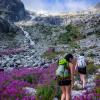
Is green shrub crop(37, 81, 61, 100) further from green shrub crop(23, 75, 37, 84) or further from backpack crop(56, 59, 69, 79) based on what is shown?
green shrub crop(23, 75, 37, 84)

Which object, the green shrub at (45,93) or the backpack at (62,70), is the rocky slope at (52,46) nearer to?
the green shrub at (45,93)

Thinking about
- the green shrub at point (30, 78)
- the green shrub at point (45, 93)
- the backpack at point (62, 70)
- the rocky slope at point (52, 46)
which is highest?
the rocky slope at point (52, 46)

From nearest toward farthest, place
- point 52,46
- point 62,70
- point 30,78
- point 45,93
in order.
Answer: point 62,70, point 45,93, point 30,78, point 52,46

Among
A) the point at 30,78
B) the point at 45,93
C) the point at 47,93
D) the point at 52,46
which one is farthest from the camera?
the point at 52,46

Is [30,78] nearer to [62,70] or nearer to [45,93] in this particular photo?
[45,93]

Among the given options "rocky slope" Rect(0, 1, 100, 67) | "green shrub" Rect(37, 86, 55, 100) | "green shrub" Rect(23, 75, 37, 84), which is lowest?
"green shrub" Rect(37, 86, 55, 100)

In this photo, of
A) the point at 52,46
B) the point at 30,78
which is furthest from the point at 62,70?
the point at 52,46

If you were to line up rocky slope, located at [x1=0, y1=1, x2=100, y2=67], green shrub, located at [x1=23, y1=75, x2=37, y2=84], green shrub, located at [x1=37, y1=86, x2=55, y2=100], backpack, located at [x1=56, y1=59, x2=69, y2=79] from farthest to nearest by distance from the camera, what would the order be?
rocky slope, located at [x1=0, y1=1, x2=100, y2=67] → green shrub, located at [x1=23, y1=75, x2=37, y2=84] → green shrub, located at [x1=37, y1=86, x2=55, y2=100] → backpack, located at [x1=56, y1=59, x2=69, y2=79]

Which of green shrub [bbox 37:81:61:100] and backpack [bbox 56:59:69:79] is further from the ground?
backpack [bbox 56:59:69:79]

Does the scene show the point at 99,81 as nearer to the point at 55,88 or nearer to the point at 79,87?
the point at 79,87

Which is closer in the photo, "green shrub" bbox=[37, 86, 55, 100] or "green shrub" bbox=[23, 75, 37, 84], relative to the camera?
"green shrub" bbox=[37, 86, 55, 100]

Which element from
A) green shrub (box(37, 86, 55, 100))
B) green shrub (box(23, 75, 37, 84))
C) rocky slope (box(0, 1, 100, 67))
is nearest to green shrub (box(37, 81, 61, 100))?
green shrub (box(37, 86, 55, 100))

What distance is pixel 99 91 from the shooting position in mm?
12797

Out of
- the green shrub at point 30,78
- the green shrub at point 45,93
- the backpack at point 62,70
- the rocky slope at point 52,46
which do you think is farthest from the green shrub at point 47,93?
the rocky slope at point 52,46
